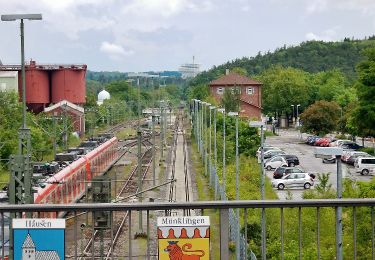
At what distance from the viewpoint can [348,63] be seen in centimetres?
14312

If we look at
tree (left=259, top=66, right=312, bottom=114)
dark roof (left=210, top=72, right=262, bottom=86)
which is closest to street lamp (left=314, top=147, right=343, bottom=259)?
tree (left=259, top=66, right=312, bottom=114)

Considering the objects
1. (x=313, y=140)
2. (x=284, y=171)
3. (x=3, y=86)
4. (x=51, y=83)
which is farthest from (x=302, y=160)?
(x=3, y=86)

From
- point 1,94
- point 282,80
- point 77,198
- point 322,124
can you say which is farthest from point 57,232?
point 282,80

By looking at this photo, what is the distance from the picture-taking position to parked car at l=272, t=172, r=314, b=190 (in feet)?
113

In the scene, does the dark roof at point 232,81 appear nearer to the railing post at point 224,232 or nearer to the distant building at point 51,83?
the distant building at point 51,83

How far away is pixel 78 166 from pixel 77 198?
4.78 feet

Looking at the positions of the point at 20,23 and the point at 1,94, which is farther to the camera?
the point at 1,94

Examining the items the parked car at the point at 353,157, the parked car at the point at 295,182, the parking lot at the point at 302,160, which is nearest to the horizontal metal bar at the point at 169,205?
the parking lot at the point at 302,160

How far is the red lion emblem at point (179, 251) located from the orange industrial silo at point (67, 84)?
59022 millimetres

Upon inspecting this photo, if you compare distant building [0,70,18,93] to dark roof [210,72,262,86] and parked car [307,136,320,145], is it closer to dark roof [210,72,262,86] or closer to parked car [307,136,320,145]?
parked car [307,136,320,145]

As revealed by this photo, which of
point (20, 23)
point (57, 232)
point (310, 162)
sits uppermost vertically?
point (20, 23)

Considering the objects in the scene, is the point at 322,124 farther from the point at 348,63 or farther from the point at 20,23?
the point at 348,63

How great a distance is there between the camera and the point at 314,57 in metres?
150

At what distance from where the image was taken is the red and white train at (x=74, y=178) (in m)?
22.9
